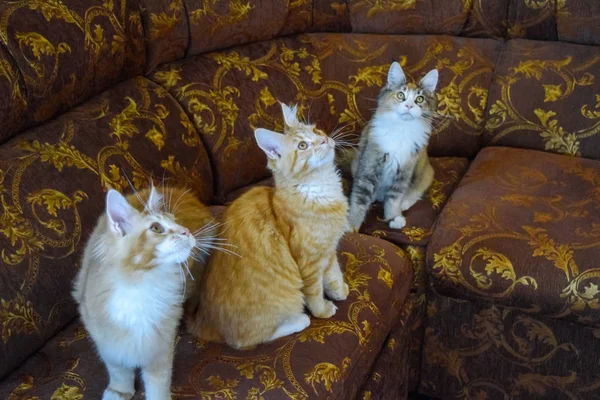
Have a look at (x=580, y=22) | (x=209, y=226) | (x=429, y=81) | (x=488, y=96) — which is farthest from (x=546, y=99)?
(x=209, y=226)

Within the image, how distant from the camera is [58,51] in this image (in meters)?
1.45

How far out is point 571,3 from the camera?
7.06 feet

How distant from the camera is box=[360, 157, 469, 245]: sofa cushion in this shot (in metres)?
1.83

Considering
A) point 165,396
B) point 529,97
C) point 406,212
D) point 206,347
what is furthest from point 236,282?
point 529,97

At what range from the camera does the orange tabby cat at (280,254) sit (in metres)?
1.34

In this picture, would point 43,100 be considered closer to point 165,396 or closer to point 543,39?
point 165,396

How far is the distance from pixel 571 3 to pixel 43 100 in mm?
1831

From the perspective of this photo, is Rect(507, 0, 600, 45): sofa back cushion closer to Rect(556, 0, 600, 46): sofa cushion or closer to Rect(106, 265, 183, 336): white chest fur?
Rect(556, 0, 600, 46): sofa cushion

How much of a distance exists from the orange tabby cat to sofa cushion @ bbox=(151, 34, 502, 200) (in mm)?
442

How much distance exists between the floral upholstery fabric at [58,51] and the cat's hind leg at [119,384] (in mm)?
616

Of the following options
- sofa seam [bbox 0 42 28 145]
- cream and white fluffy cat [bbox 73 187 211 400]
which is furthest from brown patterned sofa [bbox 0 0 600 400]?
cream and white fluffy cat [bbox 73 187 211 400]

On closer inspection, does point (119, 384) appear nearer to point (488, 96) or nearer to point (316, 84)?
point (316, 84)

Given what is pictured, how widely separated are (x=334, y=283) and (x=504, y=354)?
25.7 inches

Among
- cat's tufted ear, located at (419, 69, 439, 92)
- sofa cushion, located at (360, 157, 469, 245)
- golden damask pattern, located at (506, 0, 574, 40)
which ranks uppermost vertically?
golden damask pattern, located at (506, 0, 574, 40)
